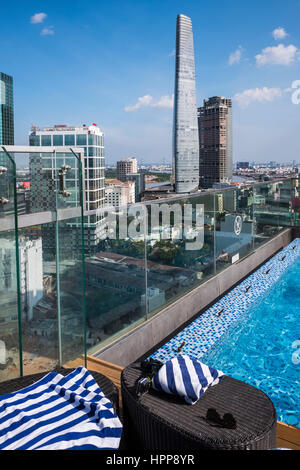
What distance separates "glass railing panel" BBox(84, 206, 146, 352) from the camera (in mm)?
2826

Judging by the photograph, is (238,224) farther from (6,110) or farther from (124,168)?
(124,168)

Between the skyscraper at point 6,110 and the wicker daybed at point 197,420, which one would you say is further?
the skyscraper at point 6,110

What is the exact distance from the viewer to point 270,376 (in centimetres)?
301

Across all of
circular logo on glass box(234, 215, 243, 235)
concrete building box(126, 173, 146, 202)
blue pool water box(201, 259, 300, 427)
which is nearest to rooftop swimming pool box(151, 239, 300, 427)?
blue pool water box(201, 259, 300, 427)

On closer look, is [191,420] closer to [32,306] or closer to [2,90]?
[32,306]

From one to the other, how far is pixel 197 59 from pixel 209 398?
7718 cm

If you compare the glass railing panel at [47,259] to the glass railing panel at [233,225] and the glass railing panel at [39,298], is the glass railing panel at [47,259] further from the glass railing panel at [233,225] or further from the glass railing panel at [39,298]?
the glass railing panel at [233,225]

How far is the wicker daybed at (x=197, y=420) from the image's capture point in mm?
1265

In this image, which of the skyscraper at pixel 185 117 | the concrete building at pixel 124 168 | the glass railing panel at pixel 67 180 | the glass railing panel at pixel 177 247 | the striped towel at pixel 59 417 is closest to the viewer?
the striped towel at pixel 59 417

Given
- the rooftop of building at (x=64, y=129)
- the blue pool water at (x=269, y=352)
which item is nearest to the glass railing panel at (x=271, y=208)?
the blue pool water at (x=269, y=352)

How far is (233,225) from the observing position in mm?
5434

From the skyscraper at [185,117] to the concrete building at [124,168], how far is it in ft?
39.0

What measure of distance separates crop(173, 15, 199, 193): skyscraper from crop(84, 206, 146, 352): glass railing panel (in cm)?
5783

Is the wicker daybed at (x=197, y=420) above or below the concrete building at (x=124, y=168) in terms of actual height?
below
